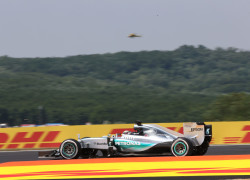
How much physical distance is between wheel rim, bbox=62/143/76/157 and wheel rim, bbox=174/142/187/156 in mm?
2961

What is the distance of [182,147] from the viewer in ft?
40.1

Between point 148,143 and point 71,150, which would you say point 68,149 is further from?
point 148,143

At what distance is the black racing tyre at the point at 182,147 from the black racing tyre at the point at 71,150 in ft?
9.02

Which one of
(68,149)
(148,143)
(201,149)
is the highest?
(148,143)

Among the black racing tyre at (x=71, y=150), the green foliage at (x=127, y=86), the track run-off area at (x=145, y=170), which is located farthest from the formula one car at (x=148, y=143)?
the green foliage at (x=127, y=86)

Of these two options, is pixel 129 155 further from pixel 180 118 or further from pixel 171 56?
pixel 171 56

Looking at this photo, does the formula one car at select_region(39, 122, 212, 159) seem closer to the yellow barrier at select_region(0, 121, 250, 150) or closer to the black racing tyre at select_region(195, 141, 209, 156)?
the black racing tyre at select_region(195, 141, 209, 156)

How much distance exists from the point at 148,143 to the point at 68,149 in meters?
2.36

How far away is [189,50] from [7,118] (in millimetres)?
66975

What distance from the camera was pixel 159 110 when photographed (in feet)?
195

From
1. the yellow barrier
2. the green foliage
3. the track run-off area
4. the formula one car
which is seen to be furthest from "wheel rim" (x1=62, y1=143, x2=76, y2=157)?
the green foliage

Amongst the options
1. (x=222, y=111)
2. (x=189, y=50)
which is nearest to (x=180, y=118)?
(x=222, y=111)

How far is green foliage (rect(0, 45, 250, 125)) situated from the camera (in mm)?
56938

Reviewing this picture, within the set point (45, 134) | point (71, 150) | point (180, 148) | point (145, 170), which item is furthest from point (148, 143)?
point (45, 134)
